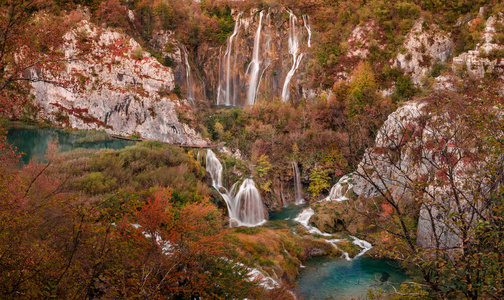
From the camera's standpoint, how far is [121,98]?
29.8 metres

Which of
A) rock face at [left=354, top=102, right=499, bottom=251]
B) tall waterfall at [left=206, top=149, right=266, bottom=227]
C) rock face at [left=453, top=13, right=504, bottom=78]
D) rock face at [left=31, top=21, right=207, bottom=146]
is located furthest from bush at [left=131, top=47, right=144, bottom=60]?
rock face at [left=354, top=102, right=499, bottom=251]

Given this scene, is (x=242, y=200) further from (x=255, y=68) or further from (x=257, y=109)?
(x=255, y=68)

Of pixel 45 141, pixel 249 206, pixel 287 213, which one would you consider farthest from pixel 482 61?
pixel 45 141

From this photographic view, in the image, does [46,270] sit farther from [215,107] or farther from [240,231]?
[215,107]

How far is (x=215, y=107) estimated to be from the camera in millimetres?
34188

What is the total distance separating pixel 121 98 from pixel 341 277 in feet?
82.9

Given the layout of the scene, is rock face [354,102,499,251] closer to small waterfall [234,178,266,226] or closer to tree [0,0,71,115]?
tree [0,0,71,115]

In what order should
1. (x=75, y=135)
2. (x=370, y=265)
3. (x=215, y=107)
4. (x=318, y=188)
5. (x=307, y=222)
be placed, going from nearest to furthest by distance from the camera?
(x=370, y=265) < (x=307, y=222) < (x=318, y=188) < (x=75, y=135) < (x=215, y=107)

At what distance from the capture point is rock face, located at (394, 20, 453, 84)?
28422mm

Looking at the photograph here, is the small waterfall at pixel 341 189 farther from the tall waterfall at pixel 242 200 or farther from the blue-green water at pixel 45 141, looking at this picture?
the blue-green water at pixel 45 141

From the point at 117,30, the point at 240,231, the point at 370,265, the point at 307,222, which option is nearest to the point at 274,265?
the point at 240,231

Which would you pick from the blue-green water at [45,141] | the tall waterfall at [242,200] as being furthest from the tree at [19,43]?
the blue-green water at [45,141]

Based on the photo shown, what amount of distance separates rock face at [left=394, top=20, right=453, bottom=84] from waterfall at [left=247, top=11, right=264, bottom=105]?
47.4ft

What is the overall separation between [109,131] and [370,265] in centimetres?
2570
